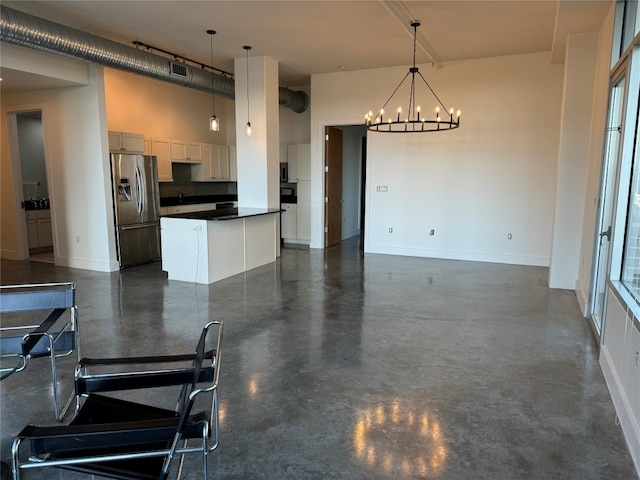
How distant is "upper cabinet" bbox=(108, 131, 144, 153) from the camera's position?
6.67m

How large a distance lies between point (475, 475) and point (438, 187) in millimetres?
5762

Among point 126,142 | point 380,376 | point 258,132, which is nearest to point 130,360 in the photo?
point 380,376

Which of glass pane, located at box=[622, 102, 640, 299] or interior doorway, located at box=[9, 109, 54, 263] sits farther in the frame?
interior doorway, located at box=[9, 109, 54, 263]

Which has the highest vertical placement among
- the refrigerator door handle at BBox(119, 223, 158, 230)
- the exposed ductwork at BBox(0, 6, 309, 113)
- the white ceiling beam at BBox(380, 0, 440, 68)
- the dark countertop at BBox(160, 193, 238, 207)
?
the white ceiling beam at BBox(380, 0, 440, 68)

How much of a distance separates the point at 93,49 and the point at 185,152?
3.43m

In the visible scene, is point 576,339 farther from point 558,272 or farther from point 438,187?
point 438,187

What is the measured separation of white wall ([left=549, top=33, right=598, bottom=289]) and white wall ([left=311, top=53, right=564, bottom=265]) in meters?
1.46

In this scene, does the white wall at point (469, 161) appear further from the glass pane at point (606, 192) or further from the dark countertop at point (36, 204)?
the dark countertop at point (36, 204)

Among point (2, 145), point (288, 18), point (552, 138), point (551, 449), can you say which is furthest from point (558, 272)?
point (2, 145)

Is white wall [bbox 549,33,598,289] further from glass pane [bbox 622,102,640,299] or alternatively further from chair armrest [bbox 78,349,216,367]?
chair armrest [bbox 78,349,216,367]

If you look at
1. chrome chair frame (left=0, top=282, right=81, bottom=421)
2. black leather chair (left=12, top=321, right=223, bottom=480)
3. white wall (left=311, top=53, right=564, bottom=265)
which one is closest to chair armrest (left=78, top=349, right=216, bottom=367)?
black leather chair (left=12, top=321, right=223, bottom=480)

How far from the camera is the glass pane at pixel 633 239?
2.85 m

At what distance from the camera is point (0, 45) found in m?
4.72

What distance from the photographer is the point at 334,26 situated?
5.29m
